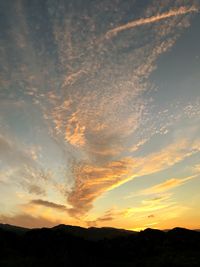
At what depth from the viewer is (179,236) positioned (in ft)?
378

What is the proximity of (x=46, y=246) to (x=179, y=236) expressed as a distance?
5273 cm

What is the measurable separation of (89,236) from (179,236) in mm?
94761

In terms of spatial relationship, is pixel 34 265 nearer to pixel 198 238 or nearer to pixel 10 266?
pixel 10 266

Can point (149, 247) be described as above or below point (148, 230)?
below

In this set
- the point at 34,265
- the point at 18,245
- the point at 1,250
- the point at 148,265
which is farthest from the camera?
the point at 18,245

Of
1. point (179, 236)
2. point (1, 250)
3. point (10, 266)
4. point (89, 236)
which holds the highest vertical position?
point (89, 236)

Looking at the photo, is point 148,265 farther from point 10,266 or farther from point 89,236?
point 89,236

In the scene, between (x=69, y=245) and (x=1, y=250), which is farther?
(x=69, y=245)

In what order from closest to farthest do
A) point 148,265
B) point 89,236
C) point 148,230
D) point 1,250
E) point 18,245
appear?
point 148,265
point 1,250
point 18,245
point 148,230
point 89,236

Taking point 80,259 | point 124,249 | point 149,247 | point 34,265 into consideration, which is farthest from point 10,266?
point 149,247

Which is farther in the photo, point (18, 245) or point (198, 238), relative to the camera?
point (198, 238)

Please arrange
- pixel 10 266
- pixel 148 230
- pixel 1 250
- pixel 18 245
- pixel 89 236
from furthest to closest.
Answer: pixel 89 236 → pixel 148 230 → pixel 18 245 → pixel 1 250 → pixel 10 266

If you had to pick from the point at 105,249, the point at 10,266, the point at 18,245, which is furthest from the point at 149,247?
the point at 10,266

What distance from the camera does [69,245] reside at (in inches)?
4269
